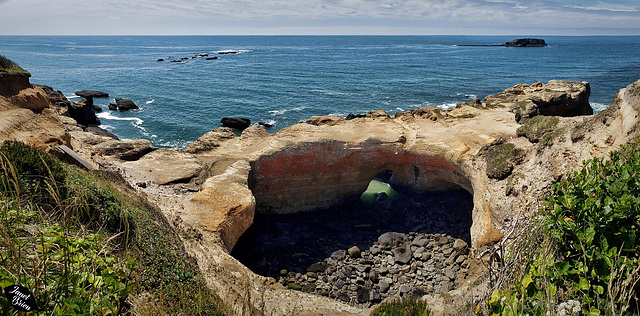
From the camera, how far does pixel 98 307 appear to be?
5887mm

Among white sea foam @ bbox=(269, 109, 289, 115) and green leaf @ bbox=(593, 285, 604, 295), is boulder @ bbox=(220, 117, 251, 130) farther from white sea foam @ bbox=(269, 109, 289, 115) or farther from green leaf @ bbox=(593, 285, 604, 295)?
green leaf @ bbox=(593, 285, 604, 295)

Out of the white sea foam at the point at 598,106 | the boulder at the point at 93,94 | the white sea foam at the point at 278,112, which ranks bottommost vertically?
the white sea foam at the point at 278,112

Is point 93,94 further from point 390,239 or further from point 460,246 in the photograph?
point 460,246

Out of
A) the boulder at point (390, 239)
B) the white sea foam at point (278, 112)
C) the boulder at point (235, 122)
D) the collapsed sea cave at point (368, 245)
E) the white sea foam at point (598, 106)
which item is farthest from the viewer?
the white sea foam at point (278, 112)

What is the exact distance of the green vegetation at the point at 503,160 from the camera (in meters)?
16.8

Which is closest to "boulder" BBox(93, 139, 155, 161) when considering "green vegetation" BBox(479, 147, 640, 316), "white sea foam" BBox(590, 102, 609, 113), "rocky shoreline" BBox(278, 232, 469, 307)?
"rocky shoreline" BBox(278, 232, 469, 307)

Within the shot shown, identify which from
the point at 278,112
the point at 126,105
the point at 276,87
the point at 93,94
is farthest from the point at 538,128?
the point at 93,94

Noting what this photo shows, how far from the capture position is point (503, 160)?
1717 centimetres

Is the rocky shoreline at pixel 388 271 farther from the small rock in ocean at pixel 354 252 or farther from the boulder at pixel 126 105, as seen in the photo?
the boulder at pixel 126 105

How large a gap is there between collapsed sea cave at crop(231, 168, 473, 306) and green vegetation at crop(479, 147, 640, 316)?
35.3 ft

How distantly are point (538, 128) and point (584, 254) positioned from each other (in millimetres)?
13958

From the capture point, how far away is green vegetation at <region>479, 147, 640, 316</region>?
5.70 metres

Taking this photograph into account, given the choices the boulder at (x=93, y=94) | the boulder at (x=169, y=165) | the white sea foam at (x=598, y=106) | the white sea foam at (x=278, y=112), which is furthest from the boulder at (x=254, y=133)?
the boulder at (x=93, y=94)

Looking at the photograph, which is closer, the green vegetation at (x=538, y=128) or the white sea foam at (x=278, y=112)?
the green vegetation at (x=538, y=128)
